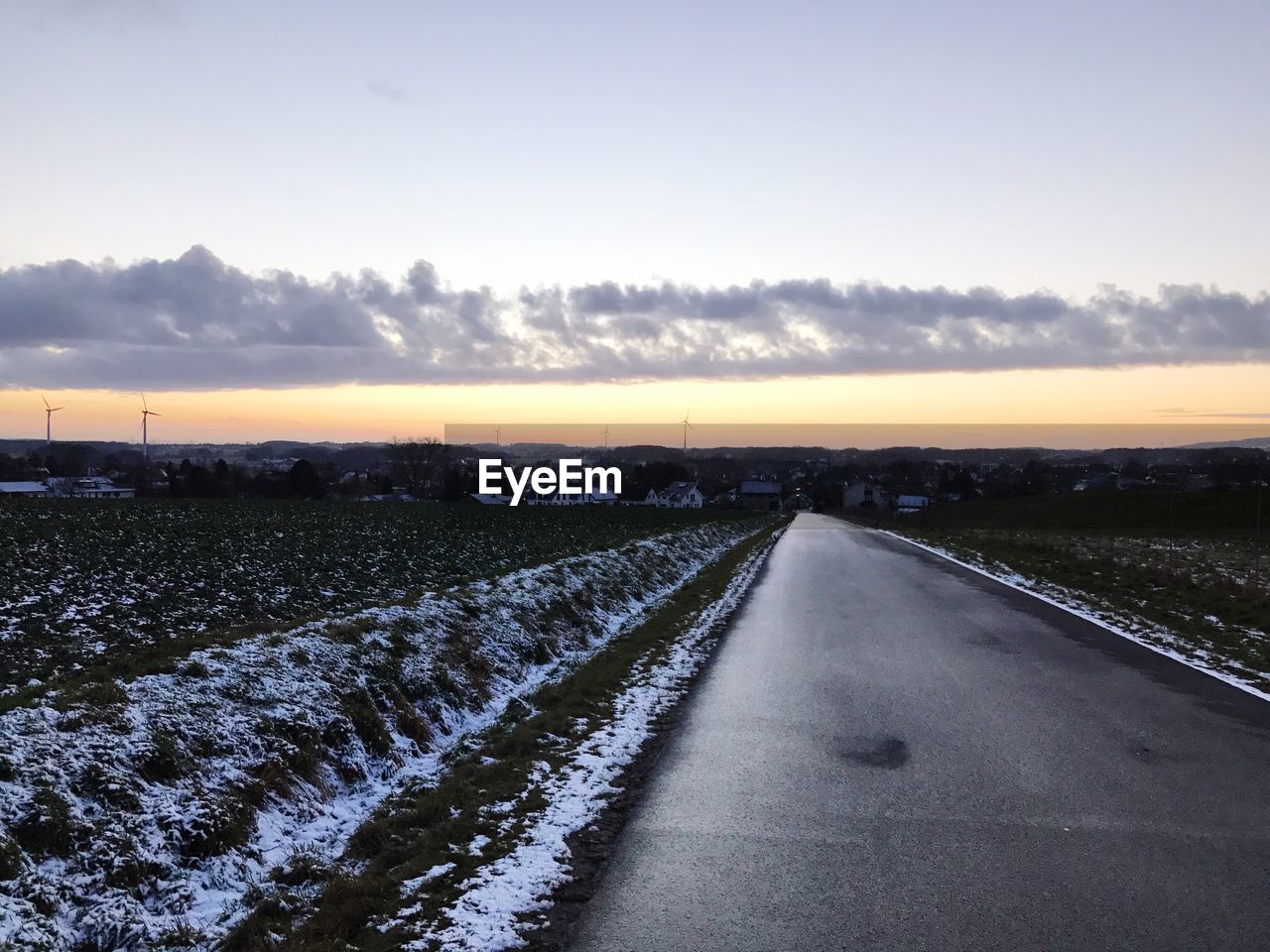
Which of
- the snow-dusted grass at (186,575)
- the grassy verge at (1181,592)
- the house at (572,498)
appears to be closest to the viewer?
the snow-dusted grass at (186,575)

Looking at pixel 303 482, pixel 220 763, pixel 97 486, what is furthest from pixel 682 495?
pixel 220 763

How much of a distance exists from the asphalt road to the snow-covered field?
4.12ft

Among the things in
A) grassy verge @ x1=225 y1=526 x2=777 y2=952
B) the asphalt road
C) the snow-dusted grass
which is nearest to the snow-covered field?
grassy verge @ x1=225 y1=526 x2=777 y2=952

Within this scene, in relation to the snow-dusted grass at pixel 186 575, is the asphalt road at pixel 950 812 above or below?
above

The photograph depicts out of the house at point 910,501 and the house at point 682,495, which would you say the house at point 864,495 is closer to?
the house at point 910,501

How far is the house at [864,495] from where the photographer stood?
6959 inches

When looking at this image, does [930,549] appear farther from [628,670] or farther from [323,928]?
[323,928]

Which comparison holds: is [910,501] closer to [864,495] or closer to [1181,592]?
[864,495]

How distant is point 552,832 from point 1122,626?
13.8 metres

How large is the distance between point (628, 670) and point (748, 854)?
6598 mm

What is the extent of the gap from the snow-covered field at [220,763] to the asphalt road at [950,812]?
1254 millimetres

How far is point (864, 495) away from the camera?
182 meters

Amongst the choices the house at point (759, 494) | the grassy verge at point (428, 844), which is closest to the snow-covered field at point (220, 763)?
the grassy verge at point (428, 844)

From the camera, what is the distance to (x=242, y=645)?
953cm
